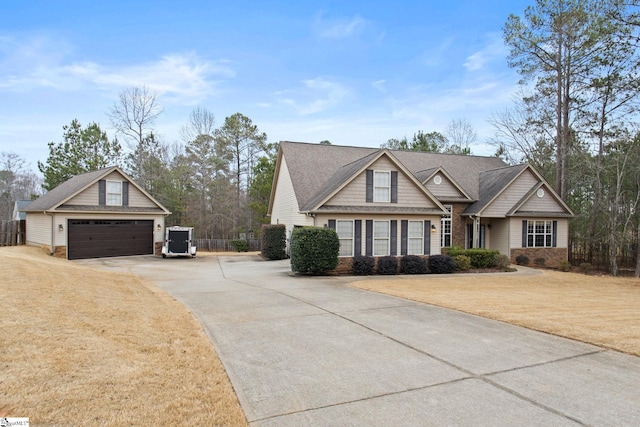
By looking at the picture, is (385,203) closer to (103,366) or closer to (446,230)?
(446,230)

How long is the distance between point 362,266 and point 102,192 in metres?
16.0

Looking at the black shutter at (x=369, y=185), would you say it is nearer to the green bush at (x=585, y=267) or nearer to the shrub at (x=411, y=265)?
the shrub at (x=411, y=265)

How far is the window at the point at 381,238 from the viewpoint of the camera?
748 inches

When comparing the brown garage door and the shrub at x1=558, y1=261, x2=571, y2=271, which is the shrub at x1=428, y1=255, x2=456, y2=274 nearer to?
the shrub at x1=558, y1=261, x2=571, y2=271

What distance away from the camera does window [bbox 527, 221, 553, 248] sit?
23906mm

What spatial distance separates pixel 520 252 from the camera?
77.2 ft

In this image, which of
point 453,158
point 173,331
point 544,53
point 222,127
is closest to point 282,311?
point 173,331

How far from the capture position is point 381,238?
62.7 ft

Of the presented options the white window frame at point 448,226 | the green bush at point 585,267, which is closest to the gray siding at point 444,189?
the white window frame at point 448,226

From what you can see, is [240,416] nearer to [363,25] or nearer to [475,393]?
[475,393]

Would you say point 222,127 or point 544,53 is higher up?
point 544,53

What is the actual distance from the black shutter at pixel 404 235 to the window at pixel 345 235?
2.54 meters

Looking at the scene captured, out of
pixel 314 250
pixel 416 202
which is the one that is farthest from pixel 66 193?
pixel 416 202

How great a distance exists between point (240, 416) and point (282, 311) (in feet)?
16.9
